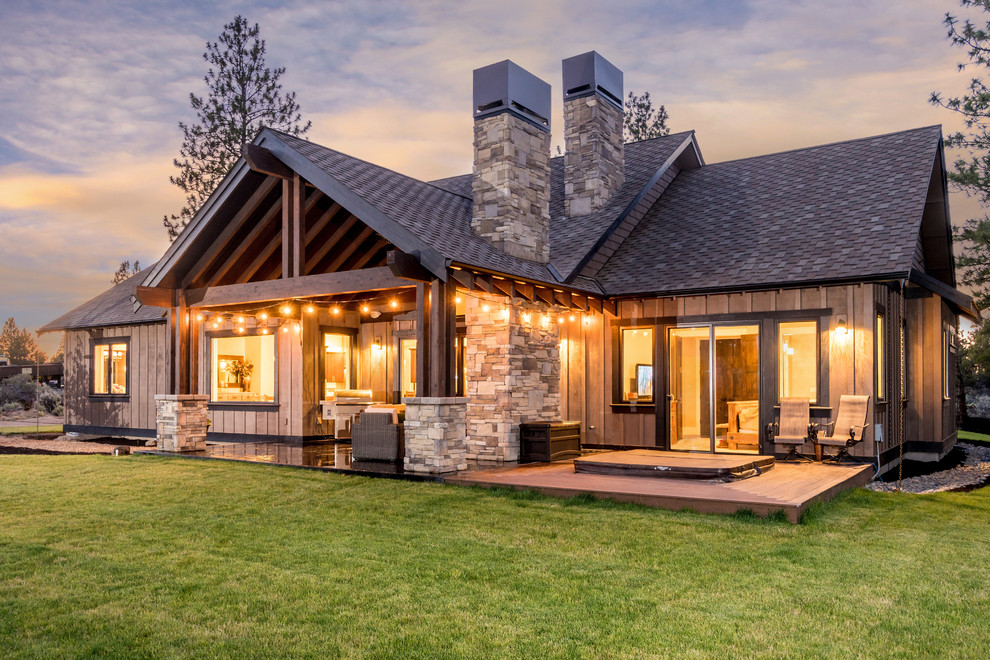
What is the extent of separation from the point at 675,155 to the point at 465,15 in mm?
5073

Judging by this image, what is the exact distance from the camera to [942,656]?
3604 millimetres

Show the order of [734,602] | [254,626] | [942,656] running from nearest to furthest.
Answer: [942,656] → [254,626] → [734,602]

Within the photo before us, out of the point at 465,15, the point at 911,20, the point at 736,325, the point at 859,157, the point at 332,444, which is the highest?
the point at 911,20

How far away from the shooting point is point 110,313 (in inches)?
688

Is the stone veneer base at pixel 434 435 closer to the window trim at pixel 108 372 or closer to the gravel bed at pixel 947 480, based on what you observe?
the gravel bed at pixel 947 480

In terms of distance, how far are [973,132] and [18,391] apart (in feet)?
106

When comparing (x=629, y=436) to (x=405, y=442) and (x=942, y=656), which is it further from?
(x=942, y=656)

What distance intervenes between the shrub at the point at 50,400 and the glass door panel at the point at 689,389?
23.2m

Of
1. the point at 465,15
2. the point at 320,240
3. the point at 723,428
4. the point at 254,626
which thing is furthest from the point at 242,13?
the point at 254,626

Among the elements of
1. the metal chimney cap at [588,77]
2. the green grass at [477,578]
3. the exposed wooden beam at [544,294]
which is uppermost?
the metal chimney cap at [588,77]

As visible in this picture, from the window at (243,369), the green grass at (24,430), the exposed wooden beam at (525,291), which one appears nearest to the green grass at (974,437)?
the exposed wooden beam at (525,291)

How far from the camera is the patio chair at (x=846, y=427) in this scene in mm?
9781

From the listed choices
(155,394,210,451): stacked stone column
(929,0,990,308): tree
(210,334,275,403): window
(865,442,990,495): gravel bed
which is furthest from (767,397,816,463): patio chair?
(929,0,990,308): tree

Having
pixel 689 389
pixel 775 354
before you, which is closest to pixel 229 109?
pixel 689 389
